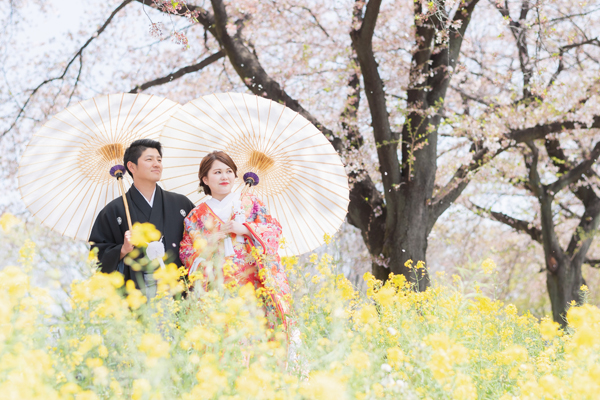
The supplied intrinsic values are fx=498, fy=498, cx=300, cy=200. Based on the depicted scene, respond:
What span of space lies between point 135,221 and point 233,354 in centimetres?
152

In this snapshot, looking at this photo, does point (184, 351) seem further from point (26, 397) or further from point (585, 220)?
point (585, 220)

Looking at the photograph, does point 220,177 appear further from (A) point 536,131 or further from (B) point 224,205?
(A) point 536,131

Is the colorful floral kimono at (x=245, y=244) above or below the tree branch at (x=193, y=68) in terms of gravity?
below

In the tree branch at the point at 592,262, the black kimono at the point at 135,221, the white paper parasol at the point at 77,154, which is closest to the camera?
the black kimono at the point at 135,221

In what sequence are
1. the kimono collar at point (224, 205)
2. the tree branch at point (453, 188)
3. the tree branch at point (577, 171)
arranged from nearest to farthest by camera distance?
1. the kimono collar at point (224, 205)
2. the tree branch at point (453, 188)
3. the tree branch at point (577, 171)

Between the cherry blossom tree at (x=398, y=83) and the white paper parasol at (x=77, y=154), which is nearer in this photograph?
the white paper parasol at (x=77, y=154)

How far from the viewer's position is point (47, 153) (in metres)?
3.45

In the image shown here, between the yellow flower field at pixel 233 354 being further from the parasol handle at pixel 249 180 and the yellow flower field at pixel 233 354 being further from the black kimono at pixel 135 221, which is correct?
the parasol handle at pixel 249 180

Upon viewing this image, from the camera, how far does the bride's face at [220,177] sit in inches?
131

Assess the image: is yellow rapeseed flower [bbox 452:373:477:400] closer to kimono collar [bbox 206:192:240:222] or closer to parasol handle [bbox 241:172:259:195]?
kimono collar [bbox 206:192:240:222]

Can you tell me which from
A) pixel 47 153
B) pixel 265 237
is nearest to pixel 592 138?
pixel 265 237

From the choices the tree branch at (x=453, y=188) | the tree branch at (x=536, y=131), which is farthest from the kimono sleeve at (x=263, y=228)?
the tree branch at (x=536, y=131)

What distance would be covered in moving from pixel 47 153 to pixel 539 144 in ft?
28.2

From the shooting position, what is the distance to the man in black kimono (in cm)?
318
